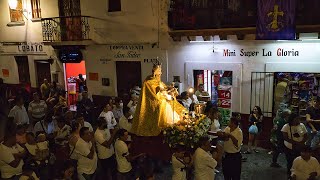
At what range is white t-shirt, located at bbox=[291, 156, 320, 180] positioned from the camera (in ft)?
20.9

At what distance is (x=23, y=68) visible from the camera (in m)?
18.3

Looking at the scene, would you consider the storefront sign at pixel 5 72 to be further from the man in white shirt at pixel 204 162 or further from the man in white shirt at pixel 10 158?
the man in white shirt at pixel 204 162

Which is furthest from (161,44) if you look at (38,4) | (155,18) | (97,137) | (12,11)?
(12,11)

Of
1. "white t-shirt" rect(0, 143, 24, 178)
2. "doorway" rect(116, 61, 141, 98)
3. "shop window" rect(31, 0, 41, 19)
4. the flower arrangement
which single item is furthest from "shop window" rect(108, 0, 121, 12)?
"white t-shirt" rect(0, 143, 24, 178)

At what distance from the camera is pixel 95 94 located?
1551 cm

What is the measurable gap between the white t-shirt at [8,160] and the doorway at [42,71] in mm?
10431

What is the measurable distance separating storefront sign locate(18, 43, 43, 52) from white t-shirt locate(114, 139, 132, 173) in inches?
448

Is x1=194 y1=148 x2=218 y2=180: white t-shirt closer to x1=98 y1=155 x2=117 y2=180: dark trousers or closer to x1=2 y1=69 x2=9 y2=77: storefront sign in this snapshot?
x1=98 y1=155 x2=117 y2=180: dark trousers

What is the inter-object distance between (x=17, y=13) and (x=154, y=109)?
12296mm

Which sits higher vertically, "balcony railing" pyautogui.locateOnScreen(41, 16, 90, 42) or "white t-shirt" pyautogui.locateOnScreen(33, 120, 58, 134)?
"balcony railing" pyautogui.locateOnScreen(41, 16, 90, 42)

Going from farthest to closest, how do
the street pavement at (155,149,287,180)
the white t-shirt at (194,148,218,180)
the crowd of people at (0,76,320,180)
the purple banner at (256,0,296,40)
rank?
1. the purple banner at (256,0,296,40)
2. the street pavement at (155,149,287,180)
3. the crowd of people at (0,76,320,180)
4. the white t-shirt at (194,148,218,180)

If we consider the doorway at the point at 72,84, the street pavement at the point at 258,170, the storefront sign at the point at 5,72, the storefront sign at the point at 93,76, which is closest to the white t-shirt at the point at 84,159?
the street pavement at the point at 258,170

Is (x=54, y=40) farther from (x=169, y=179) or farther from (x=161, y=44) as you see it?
(x=169, y=179)

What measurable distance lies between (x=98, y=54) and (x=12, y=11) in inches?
245
